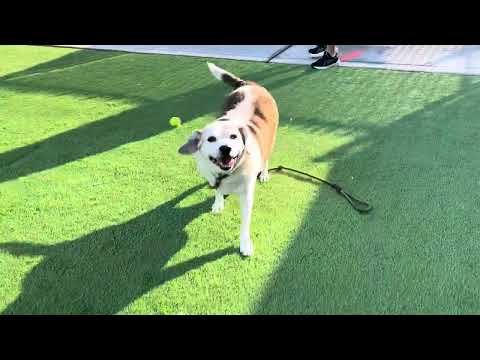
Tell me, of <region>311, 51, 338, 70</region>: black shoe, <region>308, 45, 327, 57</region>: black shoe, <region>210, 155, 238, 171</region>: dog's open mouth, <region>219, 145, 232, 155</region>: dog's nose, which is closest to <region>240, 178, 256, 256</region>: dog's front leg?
<region>210, 155, 238, 171</region>: dog's open mouth

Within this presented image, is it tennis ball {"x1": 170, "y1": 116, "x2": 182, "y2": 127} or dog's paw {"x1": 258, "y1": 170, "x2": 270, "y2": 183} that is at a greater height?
tennis ball {"x1": 170, "y1": 116, "x2": 182, "y2": 127}

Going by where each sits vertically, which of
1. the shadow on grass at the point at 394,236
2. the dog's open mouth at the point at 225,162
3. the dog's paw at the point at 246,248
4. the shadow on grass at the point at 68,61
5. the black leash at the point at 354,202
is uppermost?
the dog's open mouth at the point at 225,162

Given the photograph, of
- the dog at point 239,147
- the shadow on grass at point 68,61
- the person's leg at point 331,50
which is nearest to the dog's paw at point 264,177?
the dog at point 239,147

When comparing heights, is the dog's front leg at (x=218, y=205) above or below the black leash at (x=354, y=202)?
above

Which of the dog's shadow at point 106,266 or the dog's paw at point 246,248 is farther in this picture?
the dog's paw at point 246,248

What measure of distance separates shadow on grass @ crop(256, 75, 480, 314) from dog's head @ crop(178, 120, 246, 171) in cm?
76

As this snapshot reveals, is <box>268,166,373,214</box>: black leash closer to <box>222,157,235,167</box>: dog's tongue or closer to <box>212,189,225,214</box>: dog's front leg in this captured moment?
<box>212,189,225,214</box>: dog's front leg

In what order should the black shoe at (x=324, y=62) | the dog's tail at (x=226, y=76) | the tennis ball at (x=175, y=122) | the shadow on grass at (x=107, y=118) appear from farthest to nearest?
the black shoe at (x=324, y=62) < the tennis ball at (x=175, y=122) < the shadow on grass at (x=107, y=118) < the dog's tail at (x=226, y=76)

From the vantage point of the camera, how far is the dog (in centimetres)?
242

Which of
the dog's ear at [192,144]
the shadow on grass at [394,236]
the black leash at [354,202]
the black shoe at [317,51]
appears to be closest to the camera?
the shadow on grass at [394,236]

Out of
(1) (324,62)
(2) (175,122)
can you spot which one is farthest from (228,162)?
(1) (324,62)

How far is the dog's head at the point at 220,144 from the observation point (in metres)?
2.37

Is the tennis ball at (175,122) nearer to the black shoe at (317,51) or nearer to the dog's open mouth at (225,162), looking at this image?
the dog's open mouth at (225,162)

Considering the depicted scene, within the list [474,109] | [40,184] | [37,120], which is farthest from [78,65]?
[474,109]
